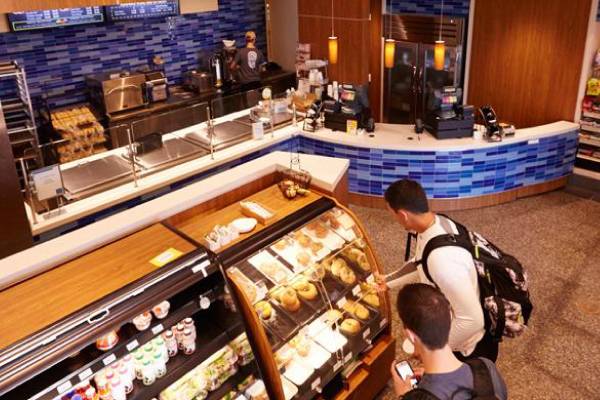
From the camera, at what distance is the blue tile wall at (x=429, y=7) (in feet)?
26.6

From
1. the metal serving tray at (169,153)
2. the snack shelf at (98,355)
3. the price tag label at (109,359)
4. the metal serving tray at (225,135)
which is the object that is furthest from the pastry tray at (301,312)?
the metal serving tray at (225,135)

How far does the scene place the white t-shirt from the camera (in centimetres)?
267

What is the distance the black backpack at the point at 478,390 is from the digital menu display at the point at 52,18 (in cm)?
610

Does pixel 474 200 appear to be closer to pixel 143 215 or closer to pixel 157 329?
pixel 143 215

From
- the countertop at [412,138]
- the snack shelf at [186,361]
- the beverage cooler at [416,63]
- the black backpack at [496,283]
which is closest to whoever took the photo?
the snack shelf at [186,361]

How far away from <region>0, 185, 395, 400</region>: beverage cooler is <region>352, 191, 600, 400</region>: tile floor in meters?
0.79

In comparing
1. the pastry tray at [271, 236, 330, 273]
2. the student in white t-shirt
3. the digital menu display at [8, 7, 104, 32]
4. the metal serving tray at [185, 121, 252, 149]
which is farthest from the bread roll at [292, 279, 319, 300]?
the digital menu display at [8, 7, 104, 32]

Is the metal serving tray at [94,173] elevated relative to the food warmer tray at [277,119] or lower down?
lower down

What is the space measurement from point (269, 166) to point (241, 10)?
247 inches

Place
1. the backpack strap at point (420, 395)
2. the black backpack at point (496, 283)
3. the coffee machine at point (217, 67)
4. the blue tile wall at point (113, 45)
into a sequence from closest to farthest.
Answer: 1. the backpack strap at point (420, 395)
2. the black backpack at point (496, 283)
3. the blue tile wall at point (113, 45)
4. the coffee machine at point (217, 67)

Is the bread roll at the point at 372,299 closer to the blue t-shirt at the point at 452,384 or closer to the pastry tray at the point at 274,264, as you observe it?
the pastry tray at the point at 274,264

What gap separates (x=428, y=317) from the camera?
2.16 metres

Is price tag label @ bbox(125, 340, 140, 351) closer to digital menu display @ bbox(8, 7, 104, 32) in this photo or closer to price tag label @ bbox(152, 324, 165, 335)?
price tag label @ bbox(152, 324, 165, 335)

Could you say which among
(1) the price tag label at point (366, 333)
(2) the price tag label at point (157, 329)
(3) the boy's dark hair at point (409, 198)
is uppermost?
(3) the boy's dark hair at point (409, 198)
